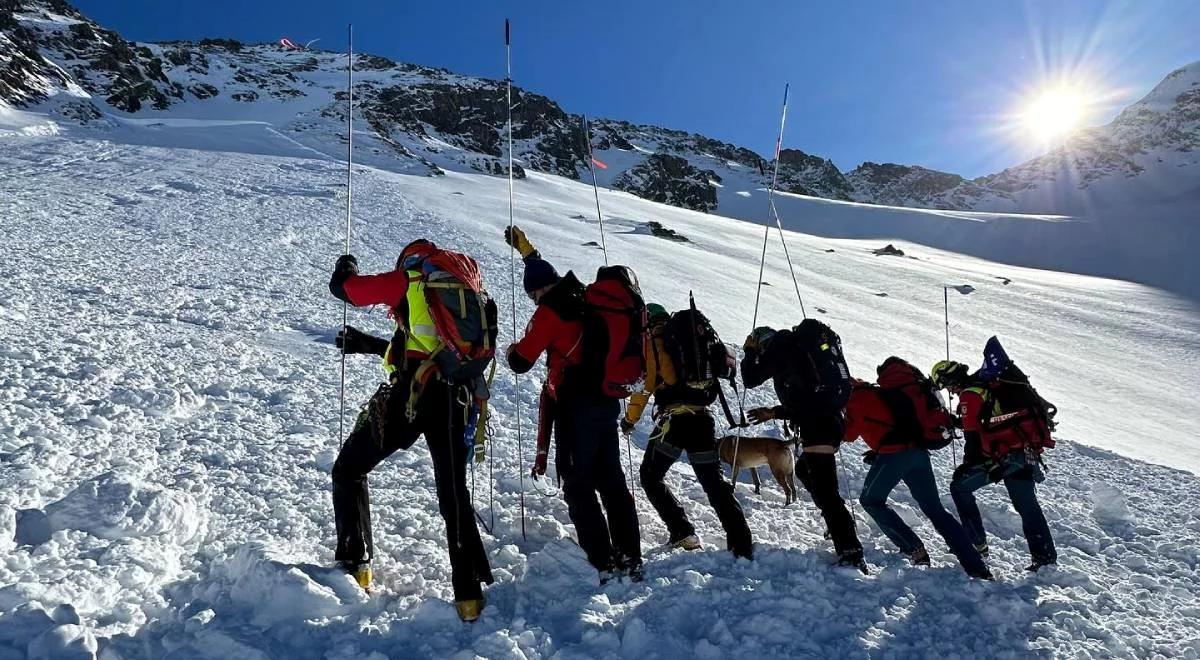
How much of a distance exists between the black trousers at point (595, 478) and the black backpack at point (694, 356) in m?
0.71

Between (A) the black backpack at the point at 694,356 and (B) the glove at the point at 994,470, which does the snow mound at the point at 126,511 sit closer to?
(A) the black backpack at the point at 694,356

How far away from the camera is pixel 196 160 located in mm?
25734

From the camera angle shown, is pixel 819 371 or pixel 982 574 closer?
pixel 982 574

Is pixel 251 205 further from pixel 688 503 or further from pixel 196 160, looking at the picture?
pixel 688 503

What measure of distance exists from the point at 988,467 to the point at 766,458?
1967mm

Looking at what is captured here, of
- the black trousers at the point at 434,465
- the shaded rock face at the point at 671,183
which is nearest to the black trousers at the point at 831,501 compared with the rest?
the black trousers at the point at 434,465

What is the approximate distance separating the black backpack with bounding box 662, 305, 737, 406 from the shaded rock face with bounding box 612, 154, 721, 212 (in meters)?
89.7

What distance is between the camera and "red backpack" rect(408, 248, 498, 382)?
11.8ft

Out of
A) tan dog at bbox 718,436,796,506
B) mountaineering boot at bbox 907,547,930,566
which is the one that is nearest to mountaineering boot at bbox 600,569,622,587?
mountaineering boot at bbox 907,547,930,566

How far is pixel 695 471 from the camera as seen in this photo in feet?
15.3

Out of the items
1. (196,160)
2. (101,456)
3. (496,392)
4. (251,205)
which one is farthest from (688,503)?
(196,160)

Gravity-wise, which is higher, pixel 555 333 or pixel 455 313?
pixel 455 313

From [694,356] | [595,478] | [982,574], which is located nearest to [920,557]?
[982,574]

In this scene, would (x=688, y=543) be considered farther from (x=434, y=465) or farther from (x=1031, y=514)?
(x=1031, y=514)
